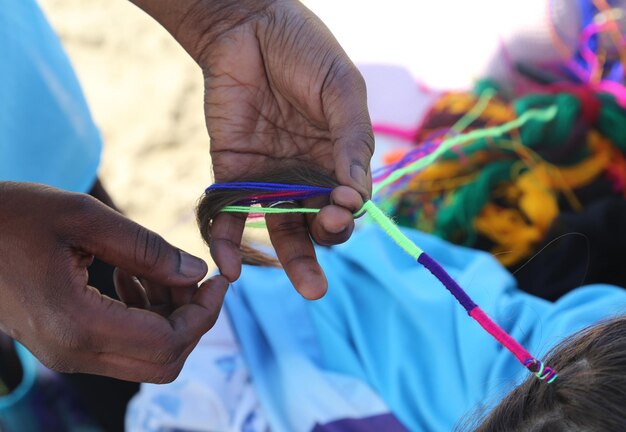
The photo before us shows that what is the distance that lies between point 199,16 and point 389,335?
0.74 metres

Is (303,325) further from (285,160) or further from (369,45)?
(369,45)

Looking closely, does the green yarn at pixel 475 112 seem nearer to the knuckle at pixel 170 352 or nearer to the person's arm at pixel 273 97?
the person's arm at pixel 273 97

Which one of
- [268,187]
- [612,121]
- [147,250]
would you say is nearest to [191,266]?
[147,250]

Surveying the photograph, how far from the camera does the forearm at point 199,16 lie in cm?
114

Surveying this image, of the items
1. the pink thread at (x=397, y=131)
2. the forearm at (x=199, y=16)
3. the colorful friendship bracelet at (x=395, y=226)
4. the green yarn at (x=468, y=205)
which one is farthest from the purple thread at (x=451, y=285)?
the pink thread at (x=397, y=131)

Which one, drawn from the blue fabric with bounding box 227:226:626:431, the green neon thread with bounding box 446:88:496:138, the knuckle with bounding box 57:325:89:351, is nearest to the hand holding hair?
the knuckle with bounding box 57:325:89:351

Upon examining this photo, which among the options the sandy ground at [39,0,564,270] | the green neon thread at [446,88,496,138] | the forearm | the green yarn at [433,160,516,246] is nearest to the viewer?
the forearm

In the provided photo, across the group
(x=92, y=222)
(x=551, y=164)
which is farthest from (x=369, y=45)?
(x=92, y=222)

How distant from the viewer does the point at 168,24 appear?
1.21 metres

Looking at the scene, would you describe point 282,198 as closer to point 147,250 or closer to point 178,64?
point 147,250

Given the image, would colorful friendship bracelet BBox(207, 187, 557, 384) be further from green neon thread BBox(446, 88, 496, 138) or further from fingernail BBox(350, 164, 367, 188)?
green neon thread BBox(446, 88, 496, 138)

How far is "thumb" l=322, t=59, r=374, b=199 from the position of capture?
0.92 m

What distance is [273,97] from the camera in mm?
1133

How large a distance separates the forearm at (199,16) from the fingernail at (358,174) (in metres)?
0.38
